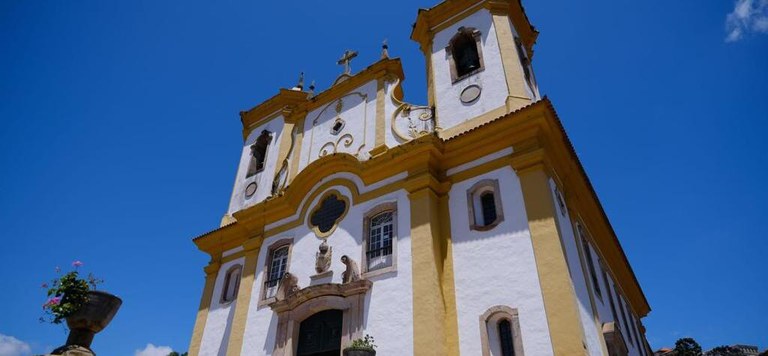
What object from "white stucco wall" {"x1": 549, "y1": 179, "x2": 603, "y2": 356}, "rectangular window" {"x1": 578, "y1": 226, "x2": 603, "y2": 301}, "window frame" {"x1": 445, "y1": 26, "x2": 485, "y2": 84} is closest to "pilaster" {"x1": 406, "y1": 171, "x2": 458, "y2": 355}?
"white stucco wall" {"x1": 549, "y1": 179, "x2": 603, "y2": 356}

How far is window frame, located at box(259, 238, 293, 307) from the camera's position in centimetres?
1375

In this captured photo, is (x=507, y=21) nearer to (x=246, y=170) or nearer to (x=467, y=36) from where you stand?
(x=467, y=36)

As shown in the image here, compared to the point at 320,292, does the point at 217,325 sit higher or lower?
higher

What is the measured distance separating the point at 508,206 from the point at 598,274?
17.0 ft

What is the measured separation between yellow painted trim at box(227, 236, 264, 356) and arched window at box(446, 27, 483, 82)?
836cm

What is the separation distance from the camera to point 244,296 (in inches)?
→ 564

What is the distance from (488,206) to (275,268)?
22.4ft

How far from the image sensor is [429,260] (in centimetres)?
1107

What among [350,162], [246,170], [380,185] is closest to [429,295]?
[380,185]

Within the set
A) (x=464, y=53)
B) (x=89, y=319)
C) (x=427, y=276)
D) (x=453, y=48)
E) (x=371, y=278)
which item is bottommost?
(x=89, y=319)

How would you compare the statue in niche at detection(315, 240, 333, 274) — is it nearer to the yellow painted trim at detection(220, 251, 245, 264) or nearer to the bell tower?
the yellow painted trim at detection(220, 251, 245, 264)

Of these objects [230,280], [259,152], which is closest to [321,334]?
[230,280]

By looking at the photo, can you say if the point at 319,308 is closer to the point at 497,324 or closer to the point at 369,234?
the point at 369,234

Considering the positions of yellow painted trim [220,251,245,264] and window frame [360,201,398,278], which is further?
yellow painted trim [220,251,245,264]
